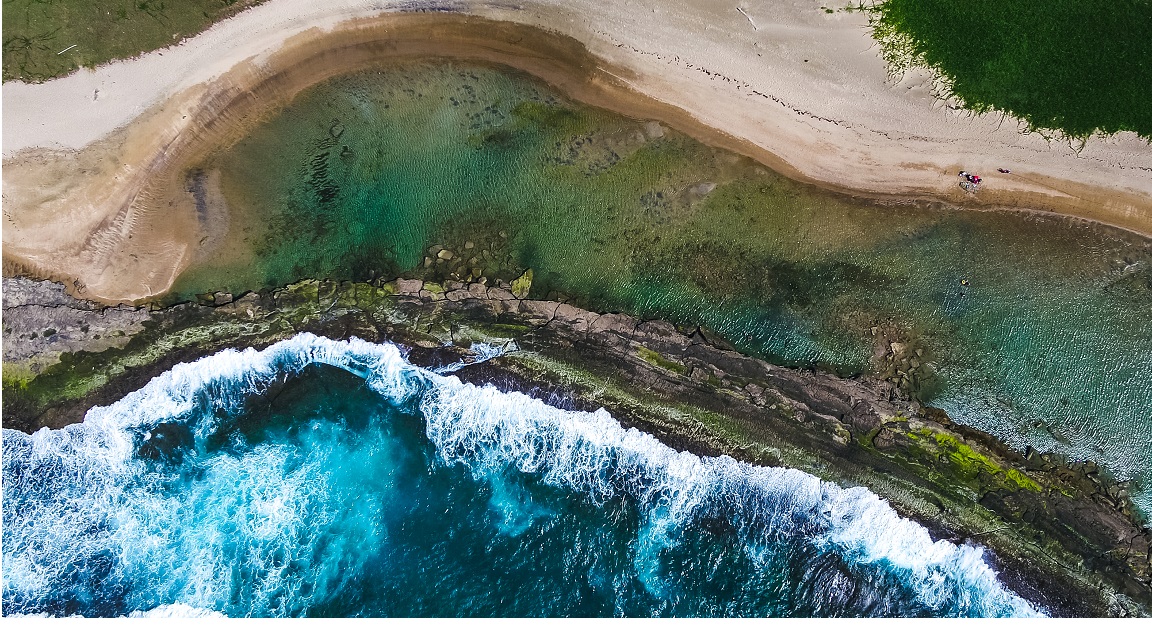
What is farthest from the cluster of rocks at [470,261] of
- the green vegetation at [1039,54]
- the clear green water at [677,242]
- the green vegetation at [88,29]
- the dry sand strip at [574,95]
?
the green vegetation at [1039,54]

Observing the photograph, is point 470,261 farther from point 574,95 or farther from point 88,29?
point 88,29

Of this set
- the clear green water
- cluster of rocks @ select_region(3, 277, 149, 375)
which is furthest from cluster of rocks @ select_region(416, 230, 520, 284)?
cluster of rocks @ select_region(3, 277, 149, 375)

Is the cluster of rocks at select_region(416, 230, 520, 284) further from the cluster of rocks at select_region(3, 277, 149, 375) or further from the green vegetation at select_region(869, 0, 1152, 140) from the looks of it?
the green vegetation at select_region(869, 0, 1152, 140)

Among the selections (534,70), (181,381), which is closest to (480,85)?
(534,70)

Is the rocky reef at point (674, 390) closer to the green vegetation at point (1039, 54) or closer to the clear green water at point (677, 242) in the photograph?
the clear green water at point (677, 242)

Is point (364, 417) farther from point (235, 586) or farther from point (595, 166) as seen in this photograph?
point (595, 166)

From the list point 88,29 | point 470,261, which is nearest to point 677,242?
point 470,261

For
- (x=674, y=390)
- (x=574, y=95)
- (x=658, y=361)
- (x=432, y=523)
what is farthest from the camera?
(x=574, y=95)
